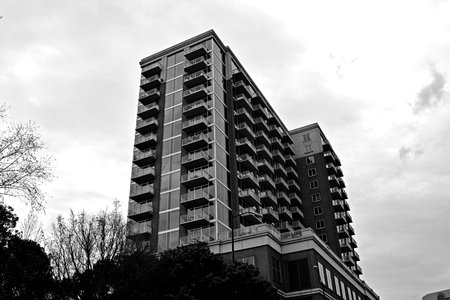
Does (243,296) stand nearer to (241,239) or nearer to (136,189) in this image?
(241,239)

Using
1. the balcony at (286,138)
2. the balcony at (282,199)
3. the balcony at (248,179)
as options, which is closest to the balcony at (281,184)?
the balcony at (282,199)

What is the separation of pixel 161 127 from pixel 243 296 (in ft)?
134

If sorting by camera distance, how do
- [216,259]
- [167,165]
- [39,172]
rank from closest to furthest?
[39,172] < [216,259] < [167,165]

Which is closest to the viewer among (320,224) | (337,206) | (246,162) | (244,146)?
(246,162)

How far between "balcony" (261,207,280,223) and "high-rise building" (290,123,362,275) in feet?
43.8

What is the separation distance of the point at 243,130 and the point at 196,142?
36.7ft

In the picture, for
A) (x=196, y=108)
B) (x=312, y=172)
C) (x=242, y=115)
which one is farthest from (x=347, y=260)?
(x=196, y=108)

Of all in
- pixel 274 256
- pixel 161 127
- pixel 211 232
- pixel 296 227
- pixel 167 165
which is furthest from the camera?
pixel 296 227

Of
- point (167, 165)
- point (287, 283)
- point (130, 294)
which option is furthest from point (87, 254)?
point (167, 165)

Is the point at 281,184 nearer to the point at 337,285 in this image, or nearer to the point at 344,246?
the point at 344,246

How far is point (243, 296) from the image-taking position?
3341cm

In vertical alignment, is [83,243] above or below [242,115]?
below

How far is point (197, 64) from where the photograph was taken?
71.8m

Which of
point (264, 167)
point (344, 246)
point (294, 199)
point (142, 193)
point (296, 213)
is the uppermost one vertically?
point (264, 167)
